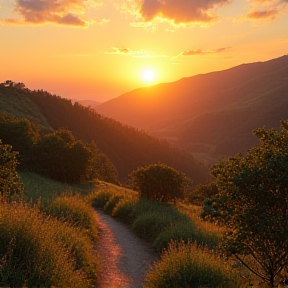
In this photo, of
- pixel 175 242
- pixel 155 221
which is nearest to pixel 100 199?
pixel 155 221

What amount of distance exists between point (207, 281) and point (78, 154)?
97.0ft

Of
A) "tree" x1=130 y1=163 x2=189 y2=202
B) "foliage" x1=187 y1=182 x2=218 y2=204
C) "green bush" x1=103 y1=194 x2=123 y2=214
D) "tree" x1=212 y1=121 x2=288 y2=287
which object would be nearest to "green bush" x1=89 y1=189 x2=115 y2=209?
"green bush" x1=103 y1=194 x2=123 y2=214

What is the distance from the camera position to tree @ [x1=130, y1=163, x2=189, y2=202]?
840 inches

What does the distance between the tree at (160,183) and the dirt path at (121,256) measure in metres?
4.20

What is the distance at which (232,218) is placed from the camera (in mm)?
8617

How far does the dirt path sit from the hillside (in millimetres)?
85335

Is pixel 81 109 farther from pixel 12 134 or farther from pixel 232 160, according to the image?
pixel 232 160

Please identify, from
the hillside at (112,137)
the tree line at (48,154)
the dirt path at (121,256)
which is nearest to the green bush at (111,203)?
the dirt path at (121,256)

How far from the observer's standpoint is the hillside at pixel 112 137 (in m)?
107

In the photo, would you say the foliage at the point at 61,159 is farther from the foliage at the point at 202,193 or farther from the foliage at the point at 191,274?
the foliage at the point at 191,274

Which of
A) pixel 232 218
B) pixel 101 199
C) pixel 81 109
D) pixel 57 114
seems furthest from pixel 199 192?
pixel 81 109

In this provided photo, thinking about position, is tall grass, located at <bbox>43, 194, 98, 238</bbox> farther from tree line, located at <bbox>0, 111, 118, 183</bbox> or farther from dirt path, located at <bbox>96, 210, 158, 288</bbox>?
tree line, located at <bbox>0, 111, 118, 183</bbox>

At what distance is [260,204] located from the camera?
8305mm

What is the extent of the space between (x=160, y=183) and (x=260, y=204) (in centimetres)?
1308
